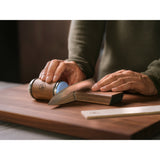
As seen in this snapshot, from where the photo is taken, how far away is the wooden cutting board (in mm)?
685

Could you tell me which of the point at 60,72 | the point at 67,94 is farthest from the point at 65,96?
the point at 60,72

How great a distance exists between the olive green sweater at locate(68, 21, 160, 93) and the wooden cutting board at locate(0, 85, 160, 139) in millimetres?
347

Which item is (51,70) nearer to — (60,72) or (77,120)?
(60,72)

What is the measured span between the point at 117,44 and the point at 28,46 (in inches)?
85.5

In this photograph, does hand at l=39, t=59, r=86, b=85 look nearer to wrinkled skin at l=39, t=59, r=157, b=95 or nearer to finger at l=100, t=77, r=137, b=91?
wrinkled skin at l=39, t=59, r=157, b=95

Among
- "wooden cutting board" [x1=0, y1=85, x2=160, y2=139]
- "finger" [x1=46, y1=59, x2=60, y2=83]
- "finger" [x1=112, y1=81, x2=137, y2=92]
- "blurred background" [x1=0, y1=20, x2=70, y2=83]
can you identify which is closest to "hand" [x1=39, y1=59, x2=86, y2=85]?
"finger" [x1=46, y1=59, x2=60, y2=83]

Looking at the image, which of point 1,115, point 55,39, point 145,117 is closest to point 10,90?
point 1,115

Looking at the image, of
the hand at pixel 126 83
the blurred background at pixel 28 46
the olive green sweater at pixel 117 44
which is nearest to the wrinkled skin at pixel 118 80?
the hand at pixel 126 83

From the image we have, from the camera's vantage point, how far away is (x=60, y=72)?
1063 millimetres

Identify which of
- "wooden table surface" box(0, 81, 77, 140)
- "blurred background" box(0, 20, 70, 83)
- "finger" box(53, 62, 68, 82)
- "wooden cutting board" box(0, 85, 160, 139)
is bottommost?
"blurred background" box(0, 20, 70, 83)
